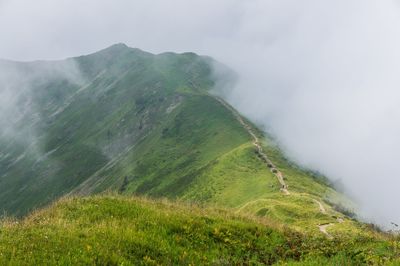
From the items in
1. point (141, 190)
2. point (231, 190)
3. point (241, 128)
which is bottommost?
point (141, 190)

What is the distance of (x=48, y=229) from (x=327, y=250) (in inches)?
394

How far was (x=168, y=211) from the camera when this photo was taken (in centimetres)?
1973

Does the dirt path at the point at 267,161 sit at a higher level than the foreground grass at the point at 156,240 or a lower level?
lower

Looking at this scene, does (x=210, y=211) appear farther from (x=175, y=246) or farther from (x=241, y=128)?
(x=241, y=128)

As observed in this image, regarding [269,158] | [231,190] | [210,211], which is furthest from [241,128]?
[210,211]

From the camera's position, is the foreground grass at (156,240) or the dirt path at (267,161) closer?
the foreground grass at (156,240)

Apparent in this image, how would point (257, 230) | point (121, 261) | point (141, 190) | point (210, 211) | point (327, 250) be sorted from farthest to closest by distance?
point (141, 190) → point (210, 211) → point (257, 230) → point (327, 250) → point (121, 261)

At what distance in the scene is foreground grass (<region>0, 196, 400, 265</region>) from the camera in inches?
536

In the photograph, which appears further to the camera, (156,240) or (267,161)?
(267,161)

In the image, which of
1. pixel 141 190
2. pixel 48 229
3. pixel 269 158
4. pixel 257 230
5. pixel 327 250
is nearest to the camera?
pixel 48 229

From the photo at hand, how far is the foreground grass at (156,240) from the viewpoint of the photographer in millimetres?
13625

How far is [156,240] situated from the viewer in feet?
51.5

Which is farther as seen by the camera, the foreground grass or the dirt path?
the dirt path

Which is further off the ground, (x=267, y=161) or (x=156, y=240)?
(x=156, y=240)
